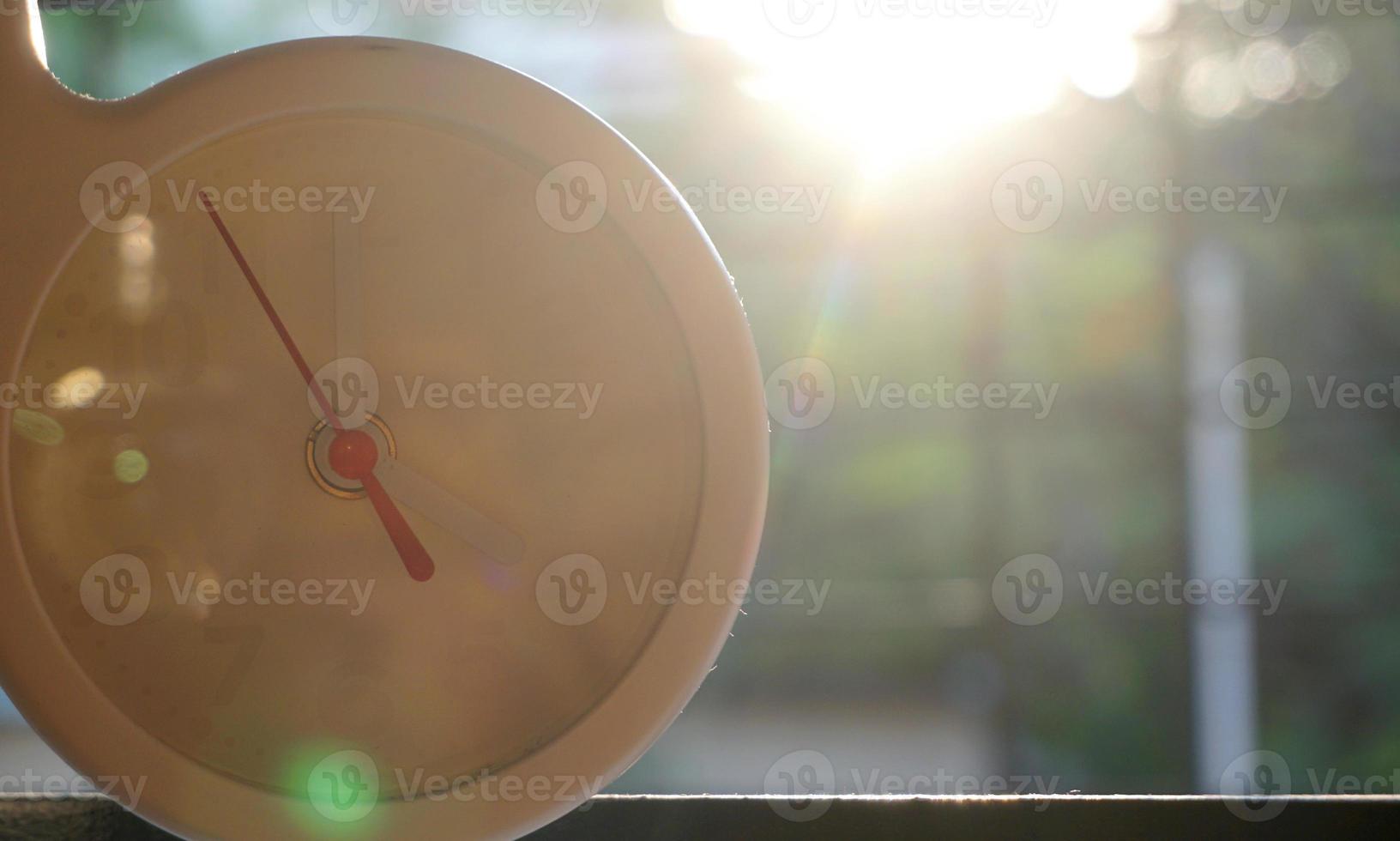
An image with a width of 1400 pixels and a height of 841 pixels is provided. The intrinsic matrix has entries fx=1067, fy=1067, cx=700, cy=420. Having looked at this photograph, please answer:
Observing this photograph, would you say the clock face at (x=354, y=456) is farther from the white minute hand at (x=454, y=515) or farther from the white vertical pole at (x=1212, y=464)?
the white vertical pole at (x=1212, y=464)

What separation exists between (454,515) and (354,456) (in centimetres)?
5

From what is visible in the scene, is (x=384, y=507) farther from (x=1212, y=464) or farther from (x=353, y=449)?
(x=1212, y=464)

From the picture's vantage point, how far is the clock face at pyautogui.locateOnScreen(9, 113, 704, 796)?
1.47 feet

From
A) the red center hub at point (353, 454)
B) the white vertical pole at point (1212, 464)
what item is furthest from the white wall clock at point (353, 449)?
the white vertical pole at point (1212, 464)

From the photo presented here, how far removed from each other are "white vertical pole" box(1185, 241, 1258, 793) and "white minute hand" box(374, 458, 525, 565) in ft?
4.68

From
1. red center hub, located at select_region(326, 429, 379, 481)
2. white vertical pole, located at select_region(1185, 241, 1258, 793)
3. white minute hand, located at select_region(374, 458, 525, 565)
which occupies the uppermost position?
white vertical pole, located at select_region(1185, 241, 1258, 793)

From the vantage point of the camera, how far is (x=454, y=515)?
0.45 metres

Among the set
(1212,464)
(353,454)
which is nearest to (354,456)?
(353,454)

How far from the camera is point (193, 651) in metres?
0.45

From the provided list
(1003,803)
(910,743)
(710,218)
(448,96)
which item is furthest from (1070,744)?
(448,96)

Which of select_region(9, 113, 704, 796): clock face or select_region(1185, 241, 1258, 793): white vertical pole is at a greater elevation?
select_region(1185, 241, 1258, 793): white vertical pole

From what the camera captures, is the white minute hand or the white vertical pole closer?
the white minute hand

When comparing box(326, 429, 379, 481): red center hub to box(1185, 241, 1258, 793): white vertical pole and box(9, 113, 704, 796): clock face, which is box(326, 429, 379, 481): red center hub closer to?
box(9, 113, 704, 796): clock face

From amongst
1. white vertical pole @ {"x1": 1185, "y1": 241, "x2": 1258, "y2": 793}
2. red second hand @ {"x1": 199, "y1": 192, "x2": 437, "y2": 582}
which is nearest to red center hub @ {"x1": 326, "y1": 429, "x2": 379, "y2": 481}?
red second hand @ {"x1": 199, "y1": 192, "x2": 437, "y2": 582}
